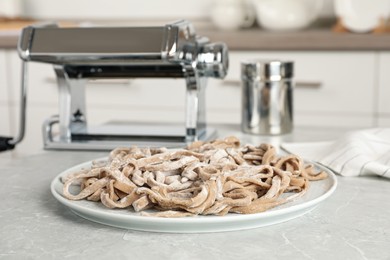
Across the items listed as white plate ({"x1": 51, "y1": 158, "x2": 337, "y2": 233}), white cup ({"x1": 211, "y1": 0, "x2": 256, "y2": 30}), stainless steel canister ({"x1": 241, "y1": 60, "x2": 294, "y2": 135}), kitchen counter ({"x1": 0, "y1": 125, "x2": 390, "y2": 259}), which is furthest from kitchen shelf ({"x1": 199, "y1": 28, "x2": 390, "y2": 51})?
white plate ({"x1": 51, "y1": 158, "x2": 337, "y2": 233})

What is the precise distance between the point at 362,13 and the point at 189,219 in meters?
1.92

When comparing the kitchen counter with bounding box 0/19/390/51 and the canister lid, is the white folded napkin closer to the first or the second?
the canister lid

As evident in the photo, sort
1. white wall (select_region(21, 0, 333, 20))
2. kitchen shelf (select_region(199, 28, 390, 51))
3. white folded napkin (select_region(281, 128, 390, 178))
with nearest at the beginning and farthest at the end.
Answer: white folded napkin (select_region(281, 128, 390, 178)) < kitchen shelf (select_region(199, 28, 390, 51)) < white wall (select_region(21, 0, 333, 20))

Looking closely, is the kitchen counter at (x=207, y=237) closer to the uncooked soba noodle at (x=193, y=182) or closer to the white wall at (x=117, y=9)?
the uncooked soba noodle at (x=193, y=182)

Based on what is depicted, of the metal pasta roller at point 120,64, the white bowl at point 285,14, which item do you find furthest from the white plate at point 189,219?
the white bowl at point 285,14

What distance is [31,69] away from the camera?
109 inches

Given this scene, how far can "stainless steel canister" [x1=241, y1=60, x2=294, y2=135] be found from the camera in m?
1.45

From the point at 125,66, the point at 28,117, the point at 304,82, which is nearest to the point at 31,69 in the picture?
the point at 28,117

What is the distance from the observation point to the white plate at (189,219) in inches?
30.3

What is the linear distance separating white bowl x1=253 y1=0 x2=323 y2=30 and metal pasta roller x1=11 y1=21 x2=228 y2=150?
119 cm

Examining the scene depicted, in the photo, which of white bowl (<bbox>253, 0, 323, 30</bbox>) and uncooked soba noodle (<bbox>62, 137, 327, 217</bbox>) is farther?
white bowl (<bbox>253, 0, 323, 30</bbox>)

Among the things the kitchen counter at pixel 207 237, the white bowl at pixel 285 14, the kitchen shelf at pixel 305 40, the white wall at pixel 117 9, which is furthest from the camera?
the white wall at pixel 117 9

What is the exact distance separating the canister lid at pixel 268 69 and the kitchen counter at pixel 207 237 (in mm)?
493

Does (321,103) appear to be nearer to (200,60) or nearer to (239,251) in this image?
(200,60)
